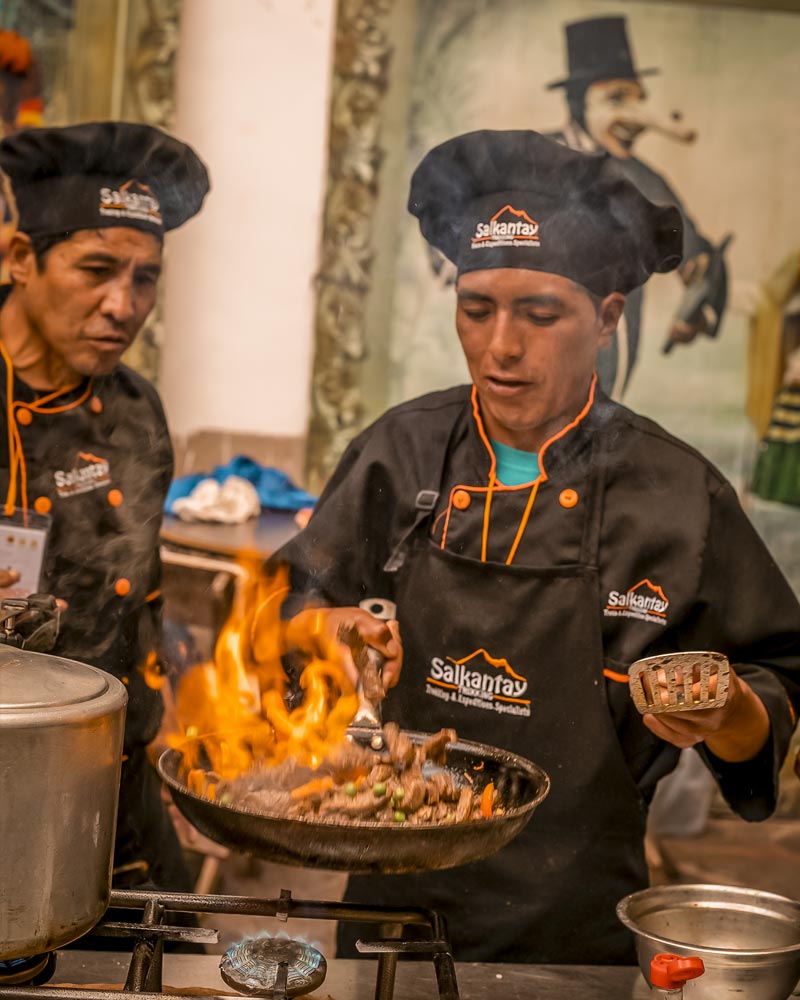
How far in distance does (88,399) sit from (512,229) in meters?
1.14

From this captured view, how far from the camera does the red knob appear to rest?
1732mm

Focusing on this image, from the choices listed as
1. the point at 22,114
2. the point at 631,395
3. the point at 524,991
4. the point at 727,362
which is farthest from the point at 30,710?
the point at 727,362

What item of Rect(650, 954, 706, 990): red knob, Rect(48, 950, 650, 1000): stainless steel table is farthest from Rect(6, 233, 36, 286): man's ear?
Rect(650, 954, 706, 990): red knob

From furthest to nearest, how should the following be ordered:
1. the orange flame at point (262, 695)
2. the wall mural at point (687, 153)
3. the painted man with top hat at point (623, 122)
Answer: the painted man with top hat at point (623, 122) → the wall mural at point (687, 153) → the orange flame at point (262, 695)

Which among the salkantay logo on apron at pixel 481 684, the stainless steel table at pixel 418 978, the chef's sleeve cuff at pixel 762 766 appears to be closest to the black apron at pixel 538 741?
the salkantay logo on apron at pixel 481 684

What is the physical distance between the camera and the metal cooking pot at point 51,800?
5.07ft

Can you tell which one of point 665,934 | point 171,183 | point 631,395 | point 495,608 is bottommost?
point 665,934

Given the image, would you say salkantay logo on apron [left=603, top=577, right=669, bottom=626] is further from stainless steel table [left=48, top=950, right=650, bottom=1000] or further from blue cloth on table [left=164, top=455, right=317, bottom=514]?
blue cloth on table [left=164, top=455, right=317, bottom=514]

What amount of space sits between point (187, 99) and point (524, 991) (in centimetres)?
241

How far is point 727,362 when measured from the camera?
3.43m

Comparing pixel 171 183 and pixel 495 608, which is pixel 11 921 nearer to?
pixel 495 608

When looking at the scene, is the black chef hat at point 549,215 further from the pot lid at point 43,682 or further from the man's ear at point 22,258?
the pot lid at point 43,682

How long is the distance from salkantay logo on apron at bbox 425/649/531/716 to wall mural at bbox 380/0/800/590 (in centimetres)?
85

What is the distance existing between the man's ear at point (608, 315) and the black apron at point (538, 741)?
0.39 meters
